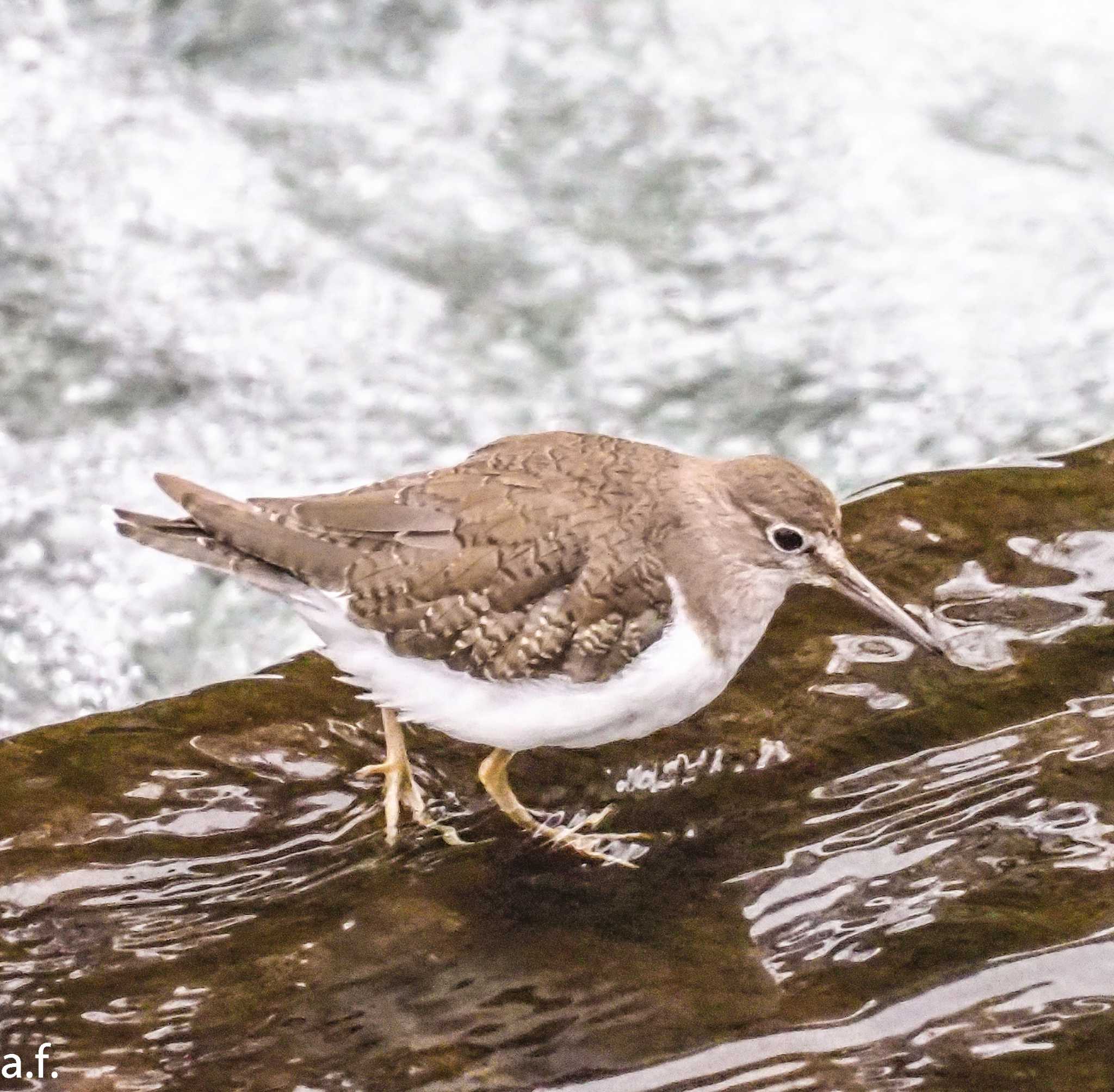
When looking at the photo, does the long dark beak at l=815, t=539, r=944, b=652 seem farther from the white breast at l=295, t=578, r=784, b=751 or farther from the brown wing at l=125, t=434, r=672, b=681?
the brown wing at l=125, t=434, r=672, b=681

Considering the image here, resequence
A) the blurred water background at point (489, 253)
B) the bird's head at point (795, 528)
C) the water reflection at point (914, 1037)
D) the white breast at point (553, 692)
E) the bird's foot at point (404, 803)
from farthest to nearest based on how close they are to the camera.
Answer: the blurred water background at point (489, 253)
the bird's foot at point (404, 803)
the bird's head at point (795, 528)
the white breast at point (553, 692)
the water reflection at point (914, 1037)

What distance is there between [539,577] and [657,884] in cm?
92

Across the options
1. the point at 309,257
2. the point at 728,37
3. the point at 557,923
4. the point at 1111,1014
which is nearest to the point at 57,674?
the point at 557,923

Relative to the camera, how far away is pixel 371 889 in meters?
4.79

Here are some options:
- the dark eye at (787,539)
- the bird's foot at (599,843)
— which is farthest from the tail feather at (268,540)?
the dark eye at (787,539)

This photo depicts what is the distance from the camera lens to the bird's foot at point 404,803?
502cm

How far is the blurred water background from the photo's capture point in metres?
6.89

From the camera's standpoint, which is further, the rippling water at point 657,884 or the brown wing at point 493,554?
the brown wing at point 493,554

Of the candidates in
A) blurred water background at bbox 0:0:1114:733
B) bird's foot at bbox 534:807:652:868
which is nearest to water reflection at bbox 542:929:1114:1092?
bird's foot at bbox 534:807:652:868

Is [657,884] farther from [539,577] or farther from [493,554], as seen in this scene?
[493,554]

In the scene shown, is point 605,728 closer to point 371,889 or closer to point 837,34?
point 371,889

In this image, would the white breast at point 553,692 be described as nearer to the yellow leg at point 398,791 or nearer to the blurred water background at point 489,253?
the yellow leg at point 398,791

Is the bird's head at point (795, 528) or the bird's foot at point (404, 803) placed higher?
the bird's head at point (795, 528)

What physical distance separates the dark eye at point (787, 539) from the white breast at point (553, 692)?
17cm
